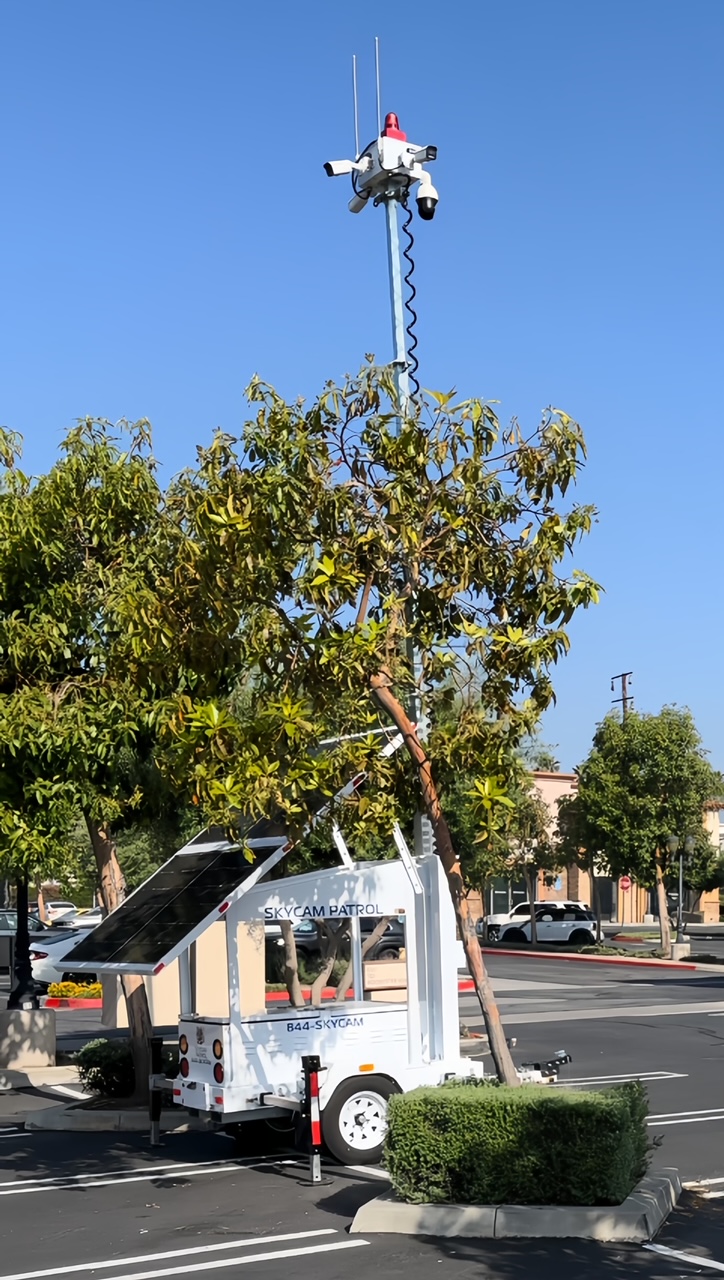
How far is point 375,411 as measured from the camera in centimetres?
1016

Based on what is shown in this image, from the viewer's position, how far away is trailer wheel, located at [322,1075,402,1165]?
37.1 ft

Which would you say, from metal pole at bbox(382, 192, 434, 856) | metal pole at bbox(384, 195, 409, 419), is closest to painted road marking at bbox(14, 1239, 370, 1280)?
metal pole at bbox(382, 192, 434, 856)

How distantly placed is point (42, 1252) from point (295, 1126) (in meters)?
3.13

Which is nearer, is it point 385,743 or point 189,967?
point 385,743

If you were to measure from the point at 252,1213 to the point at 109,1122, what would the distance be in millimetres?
4817

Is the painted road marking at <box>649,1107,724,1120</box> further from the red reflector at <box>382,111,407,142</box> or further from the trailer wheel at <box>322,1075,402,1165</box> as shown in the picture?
the red reflector at <box>382,111,407,142</box>

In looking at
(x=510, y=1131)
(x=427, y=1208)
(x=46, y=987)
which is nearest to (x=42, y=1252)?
(x=427, y=1208)

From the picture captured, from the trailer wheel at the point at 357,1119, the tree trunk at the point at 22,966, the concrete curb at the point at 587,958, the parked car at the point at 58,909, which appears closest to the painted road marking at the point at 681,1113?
the trailer wheel at the point at 357,1119

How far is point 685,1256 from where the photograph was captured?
27.5 ft

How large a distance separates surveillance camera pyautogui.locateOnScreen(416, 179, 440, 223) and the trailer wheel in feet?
22.2

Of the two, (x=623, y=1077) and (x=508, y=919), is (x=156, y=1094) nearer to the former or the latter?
(x=623, y=1077)

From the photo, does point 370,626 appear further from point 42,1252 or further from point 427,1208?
point 42,1252

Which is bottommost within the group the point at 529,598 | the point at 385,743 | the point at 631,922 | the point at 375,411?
the point at 631,922

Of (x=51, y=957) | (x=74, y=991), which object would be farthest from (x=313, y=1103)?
(x=51, y=957)
